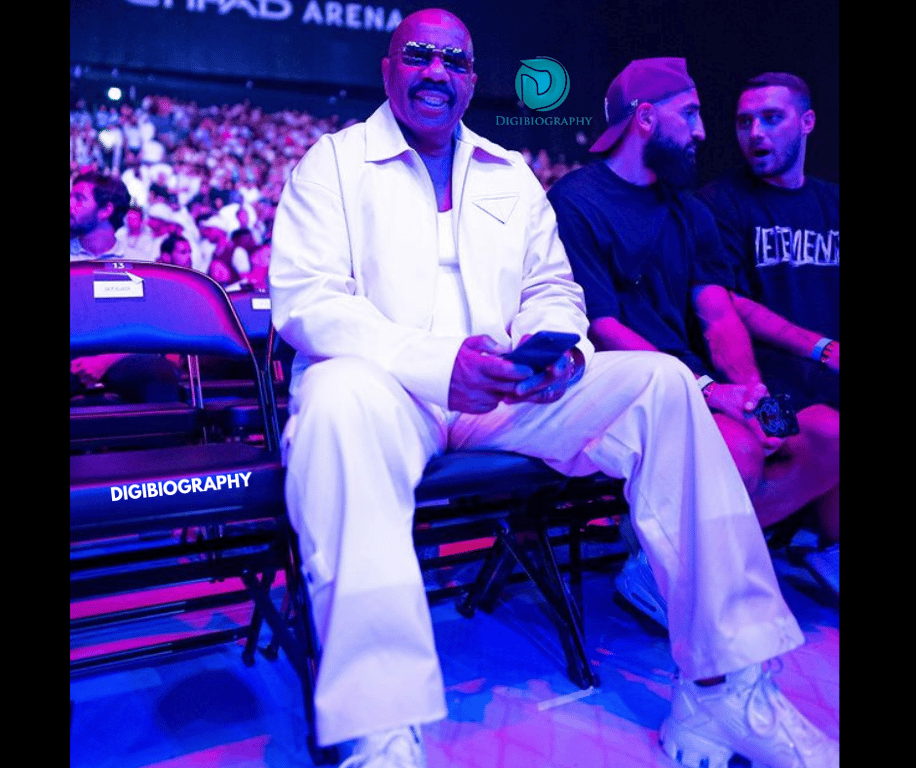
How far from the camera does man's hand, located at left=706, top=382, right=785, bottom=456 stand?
6.23ft

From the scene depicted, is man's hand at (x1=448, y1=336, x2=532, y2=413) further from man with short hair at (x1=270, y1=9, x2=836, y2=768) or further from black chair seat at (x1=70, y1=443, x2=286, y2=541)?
black chair seat at (x1=70, y1=443, x2=286, y2=541)

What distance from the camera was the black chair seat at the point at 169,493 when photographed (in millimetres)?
1333

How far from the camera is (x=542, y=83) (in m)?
6.61

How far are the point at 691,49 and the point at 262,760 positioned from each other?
426cm

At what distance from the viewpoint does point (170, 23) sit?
705 centimetres

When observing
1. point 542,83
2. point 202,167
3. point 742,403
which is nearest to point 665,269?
point 742,403

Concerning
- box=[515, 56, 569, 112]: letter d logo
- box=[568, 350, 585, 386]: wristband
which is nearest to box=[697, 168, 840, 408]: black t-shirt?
box=[568, 350, 585, 386]: wristband

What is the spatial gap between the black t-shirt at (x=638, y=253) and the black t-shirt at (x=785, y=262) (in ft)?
0.66

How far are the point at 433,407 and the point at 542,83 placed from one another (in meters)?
5.60

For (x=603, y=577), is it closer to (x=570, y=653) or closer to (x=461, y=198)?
(x=570, y=653)

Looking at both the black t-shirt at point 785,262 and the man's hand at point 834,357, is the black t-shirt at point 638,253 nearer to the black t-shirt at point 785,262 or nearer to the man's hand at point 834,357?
the black t-shirt at point 785,262

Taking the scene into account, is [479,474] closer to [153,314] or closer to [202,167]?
[153,314]

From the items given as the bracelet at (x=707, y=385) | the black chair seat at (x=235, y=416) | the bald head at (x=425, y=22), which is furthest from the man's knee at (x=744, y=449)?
the black chair seat at (x=235, y=416)

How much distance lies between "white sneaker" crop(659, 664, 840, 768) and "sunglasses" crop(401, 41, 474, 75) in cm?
149
